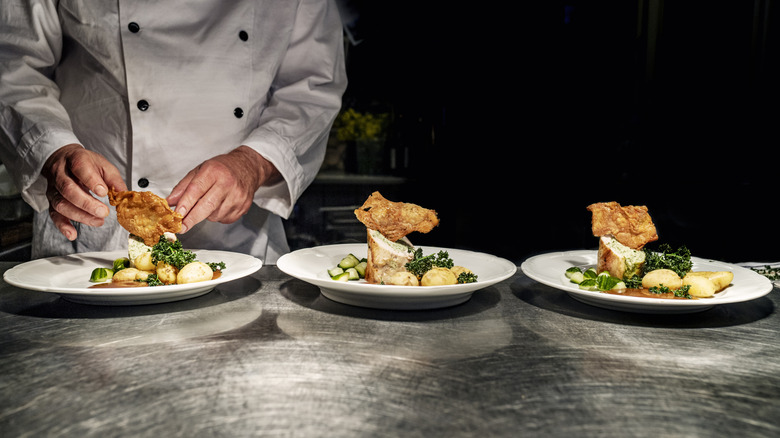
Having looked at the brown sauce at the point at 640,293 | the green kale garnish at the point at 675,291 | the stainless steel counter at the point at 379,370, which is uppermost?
the green kale garnish at the point at 675,291

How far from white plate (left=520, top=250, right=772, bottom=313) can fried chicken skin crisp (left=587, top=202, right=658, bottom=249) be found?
185mm

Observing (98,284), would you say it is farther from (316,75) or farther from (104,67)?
(316,75)

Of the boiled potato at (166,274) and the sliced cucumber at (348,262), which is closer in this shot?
the boiled potato at (166,274)

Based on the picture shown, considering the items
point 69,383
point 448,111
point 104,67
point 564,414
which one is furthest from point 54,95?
point 448,111

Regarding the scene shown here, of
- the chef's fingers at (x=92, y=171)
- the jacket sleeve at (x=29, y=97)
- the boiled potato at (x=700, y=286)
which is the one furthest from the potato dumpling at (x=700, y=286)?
the jacket sleeve at (x=29, y=97)

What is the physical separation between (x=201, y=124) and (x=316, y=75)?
565 mm

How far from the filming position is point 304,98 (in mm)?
2428

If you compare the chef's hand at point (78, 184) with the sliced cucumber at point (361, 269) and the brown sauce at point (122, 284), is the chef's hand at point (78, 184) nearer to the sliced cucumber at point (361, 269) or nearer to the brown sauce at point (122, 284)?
A: the brown sauce at point (122, 284)

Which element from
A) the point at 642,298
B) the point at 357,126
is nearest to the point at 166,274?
the point at 642,298

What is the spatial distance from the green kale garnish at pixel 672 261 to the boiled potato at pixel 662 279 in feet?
0.13

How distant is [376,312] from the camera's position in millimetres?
1387

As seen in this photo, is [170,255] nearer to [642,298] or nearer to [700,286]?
[642,298]

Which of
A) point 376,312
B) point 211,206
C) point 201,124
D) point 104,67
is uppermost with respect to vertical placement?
point 104,67

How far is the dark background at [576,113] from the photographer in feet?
12.9
